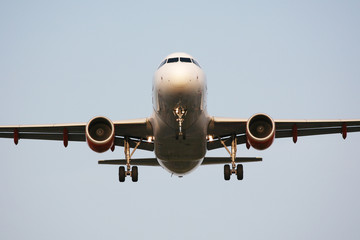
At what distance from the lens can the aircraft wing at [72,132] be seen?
27.2 meters

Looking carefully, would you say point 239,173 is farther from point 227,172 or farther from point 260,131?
point 260,131

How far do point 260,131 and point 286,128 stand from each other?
3783 millimetres

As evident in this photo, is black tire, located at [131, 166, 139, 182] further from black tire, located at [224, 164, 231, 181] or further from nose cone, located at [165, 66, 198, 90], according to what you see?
nose cone, located at [165, 66, 198, 90]

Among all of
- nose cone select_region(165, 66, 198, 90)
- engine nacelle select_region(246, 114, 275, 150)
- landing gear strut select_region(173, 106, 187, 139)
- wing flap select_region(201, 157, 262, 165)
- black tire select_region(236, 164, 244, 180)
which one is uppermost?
nose cone select_region(165, 66, 198, 90)

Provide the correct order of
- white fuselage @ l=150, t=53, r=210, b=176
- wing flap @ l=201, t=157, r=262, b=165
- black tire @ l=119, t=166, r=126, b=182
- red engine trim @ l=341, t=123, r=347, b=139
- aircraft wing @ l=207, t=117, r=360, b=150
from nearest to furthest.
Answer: white fuselage @ l=150, t=53, r=210, b=176 < aircraft wing @ l=207, t=117, r=360, b=150 < wing flap @ l=201, t=157, r=262, b=165 < black tire @ l=119, t=166, r=126, b=182 < red engine trim @ l=341, t=123, r=347, b=139

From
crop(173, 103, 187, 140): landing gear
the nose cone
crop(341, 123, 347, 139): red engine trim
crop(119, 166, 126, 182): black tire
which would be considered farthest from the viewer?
crop(341, 123, 347, 139): red engine trim

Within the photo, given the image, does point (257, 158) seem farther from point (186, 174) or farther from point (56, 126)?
point (56, 126)

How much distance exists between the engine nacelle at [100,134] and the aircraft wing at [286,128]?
4.65 m

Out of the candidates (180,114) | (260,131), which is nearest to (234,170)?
(260,131)

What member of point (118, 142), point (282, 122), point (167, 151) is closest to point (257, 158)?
point (282, 122)

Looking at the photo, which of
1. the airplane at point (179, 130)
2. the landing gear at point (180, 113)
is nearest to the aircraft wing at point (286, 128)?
the airplane at point (179, 130)

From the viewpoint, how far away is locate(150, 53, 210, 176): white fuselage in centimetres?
2242

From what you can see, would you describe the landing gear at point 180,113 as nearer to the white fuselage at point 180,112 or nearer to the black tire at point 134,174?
the white fuselage at point 180,112

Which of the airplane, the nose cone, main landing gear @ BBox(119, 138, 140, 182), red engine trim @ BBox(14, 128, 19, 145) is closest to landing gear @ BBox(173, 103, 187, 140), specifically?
the airplane
